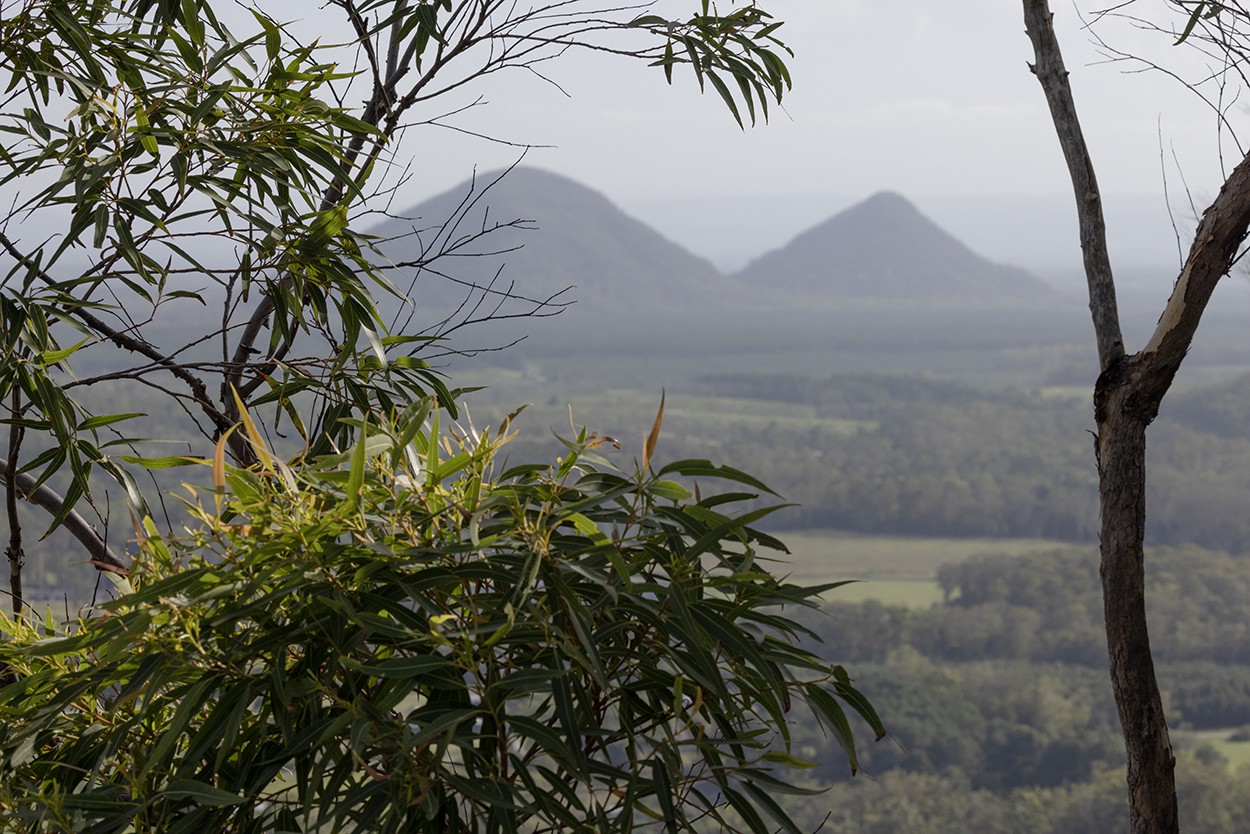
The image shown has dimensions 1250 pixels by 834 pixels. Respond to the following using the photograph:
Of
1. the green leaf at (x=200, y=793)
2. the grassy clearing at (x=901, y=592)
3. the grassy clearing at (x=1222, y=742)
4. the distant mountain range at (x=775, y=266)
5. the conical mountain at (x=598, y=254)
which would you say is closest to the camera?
the green leaf at (x=200, y=793)

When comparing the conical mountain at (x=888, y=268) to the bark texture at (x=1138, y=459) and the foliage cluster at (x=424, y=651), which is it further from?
the foliage cluster at (x=424, y=651)

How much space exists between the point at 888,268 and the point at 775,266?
866 centimetres

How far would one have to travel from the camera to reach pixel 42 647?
0.87m

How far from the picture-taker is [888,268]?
91.1 meters

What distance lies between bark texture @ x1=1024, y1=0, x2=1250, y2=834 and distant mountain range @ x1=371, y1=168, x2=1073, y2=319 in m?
66.3

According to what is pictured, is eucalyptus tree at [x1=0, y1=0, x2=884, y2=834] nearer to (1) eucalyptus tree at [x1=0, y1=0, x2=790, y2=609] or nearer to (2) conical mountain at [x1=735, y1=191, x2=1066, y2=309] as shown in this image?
(1) eucalyptus tree at [x1=0, y1=0, x2=790, y2=609]

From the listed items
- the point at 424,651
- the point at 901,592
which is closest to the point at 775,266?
the point at 901,592

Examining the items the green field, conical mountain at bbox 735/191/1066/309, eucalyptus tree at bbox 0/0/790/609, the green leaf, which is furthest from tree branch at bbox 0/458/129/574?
conical mountain at bbox 735/191/1066/309

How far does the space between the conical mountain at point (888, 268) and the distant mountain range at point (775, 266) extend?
8 centimetres

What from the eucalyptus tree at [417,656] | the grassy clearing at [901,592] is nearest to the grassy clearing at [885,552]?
the grassy clearing at [901,592]

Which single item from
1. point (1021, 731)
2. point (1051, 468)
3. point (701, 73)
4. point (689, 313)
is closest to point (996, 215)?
point (689, 313)

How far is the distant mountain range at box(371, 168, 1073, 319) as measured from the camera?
245ft

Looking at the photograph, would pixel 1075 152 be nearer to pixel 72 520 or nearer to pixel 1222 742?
pixel 72 520

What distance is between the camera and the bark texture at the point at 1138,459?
4.99ft
